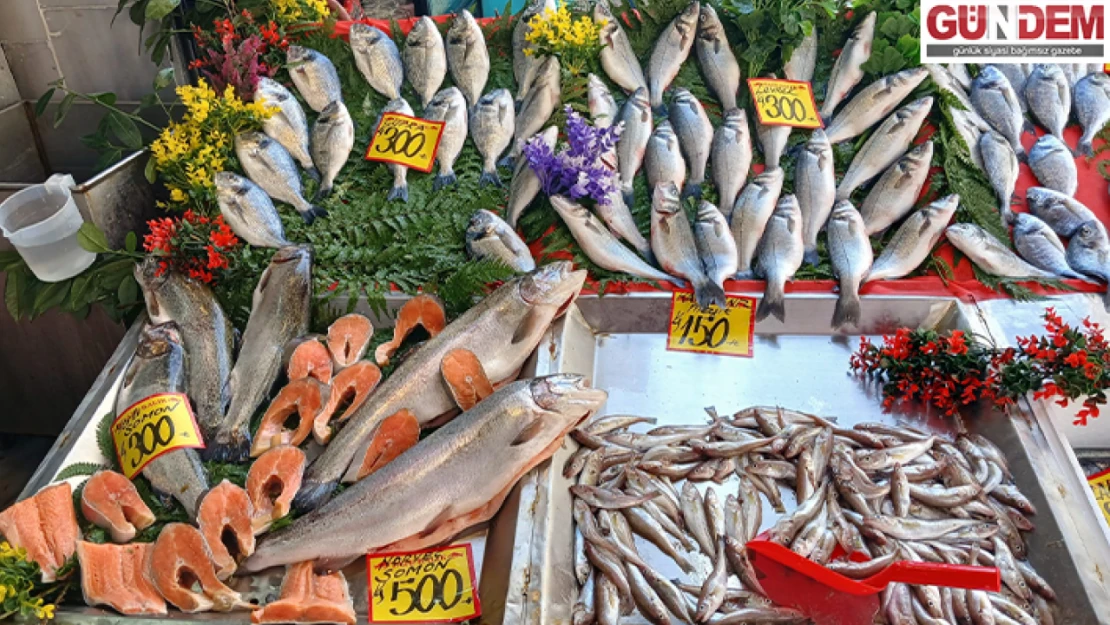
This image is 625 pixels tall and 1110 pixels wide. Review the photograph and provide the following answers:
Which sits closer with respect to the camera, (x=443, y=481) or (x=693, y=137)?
(x=443, y=481)

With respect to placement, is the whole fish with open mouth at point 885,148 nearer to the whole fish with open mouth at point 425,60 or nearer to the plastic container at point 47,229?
the whole fish with open mouth at point 425,60

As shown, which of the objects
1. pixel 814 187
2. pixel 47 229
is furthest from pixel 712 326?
pixel 47 229

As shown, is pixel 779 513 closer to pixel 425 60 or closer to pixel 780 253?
pixel 780 253

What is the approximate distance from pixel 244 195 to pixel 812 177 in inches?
90.5

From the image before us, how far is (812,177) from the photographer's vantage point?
2.85m

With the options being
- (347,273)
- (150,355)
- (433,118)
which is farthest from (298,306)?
(433,118)

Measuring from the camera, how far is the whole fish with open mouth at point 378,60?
3408 mm

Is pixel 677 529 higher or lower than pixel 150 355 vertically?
lower

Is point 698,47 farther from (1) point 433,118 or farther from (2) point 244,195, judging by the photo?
(2) point 244,195

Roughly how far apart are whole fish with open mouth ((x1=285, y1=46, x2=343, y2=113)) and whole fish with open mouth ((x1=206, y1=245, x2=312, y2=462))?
1.10 m

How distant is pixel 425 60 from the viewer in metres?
3.42

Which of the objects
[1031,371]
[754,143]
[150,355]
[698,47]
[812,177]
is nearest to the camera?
[1031,371]

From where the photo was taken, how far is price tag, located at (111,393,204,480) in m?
1.97

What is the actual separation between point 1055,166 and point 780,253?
1.33 metres
